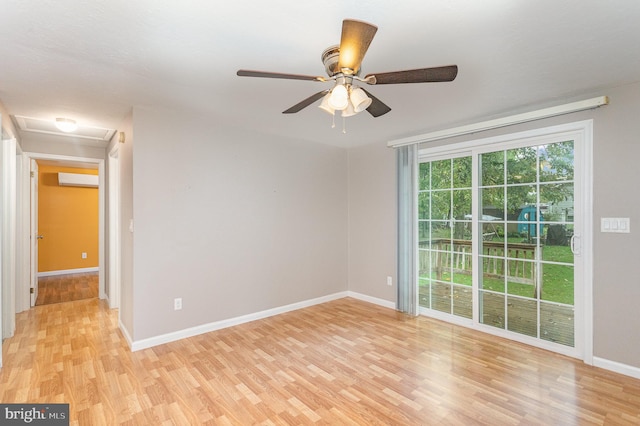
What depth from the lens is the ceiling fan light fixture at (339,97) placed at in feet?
5.54

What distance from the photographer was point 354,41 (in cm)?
146

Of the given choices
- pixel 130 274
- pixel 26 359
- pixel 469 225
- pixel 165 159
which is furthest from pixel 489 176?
pixel 26 359

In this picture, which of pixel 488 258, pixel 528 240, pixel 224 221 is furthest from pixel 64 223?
pixel 528 240

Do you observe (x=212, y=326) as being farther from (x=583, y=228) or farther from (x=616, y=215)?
(x=616, y=215)

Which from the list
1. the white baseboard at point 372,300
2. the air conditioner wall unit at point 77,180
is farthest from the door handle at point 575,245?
the air conditioner wall unit at point 77,180

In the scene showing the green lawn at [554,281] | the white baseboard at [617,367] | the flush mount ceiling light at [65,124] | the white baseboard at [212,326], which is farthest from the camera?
the flush mount ceiling light at [65,124]

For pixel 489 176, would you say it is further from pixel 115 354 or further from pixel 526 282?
pixel 115 354

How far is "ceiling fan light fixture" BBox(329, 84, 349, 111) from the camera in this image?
5.54 ft

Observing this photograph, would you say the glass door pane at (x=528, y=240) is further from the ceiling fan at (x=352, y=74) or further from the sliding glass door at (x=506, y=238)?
the ceiling fan at (x=352, y=74)

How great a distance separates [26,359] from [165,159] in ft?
7.31

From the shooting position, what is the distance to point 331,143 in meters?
4.80

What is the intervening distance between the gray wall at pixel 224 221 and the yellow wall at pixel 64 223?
499cm

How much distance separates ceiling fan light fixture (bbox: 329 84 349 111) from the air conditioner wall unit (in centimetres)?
704

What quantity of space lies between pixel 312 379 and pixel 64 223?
689 cm
